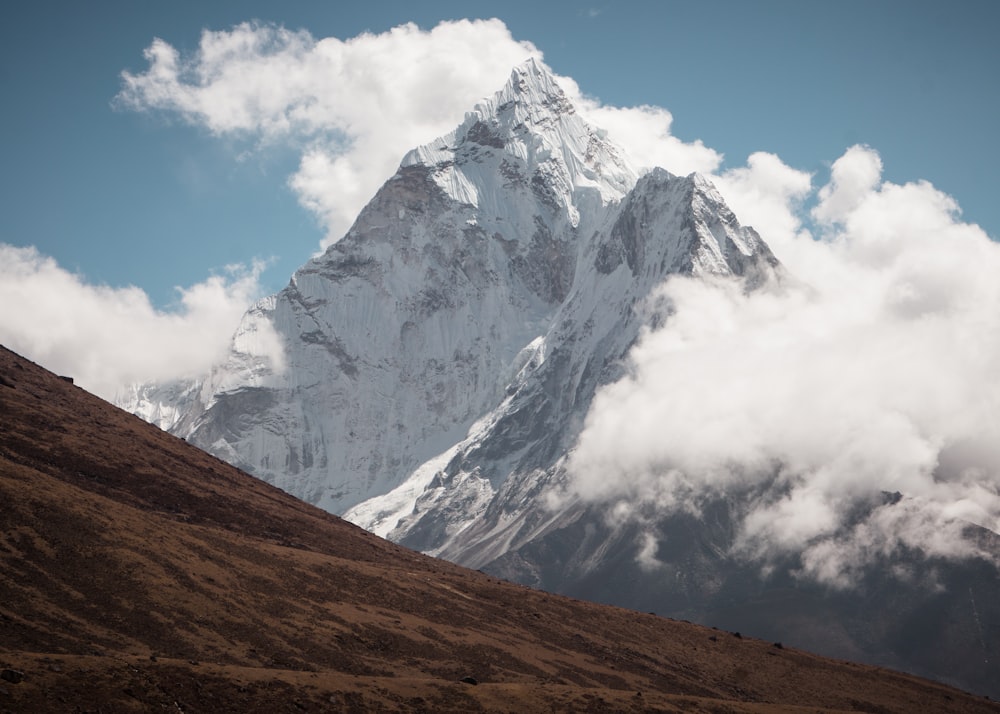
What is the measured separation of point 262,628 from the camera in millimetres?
131500

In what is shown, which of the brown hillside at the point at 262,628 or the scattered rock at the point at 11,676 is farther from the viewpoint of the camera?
the brown hillside at the point at 262,628

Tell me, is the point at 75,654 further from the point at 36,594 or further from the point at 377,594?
the point at 377,594

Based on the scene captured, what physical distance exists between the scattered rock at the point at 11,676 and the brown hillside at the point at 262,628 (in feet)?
0.72

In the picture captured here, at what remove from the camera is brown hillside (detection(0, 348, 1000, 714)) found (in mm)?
104438

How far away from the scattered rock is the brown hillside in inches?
8.6

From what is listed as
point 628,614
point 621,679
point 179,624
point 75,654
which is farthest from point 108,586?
point 628,614

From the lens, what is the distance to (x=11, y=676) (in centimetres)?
8938

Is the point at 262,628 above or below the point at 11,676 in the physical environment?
above

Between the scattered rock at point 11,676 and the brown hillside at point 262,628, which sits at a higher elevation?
the brown hillside at point 262,628

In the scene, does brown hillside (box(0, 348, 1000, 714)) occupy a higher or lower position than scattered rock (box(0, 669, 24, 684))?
higher

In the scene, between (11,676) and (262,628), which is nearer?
(11,676)

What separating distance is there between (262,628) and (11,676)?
44.1 metres

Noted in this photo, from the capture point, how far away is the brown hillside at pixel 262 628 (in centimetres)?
10444

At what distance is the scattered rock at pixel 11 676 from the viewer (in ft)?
292
